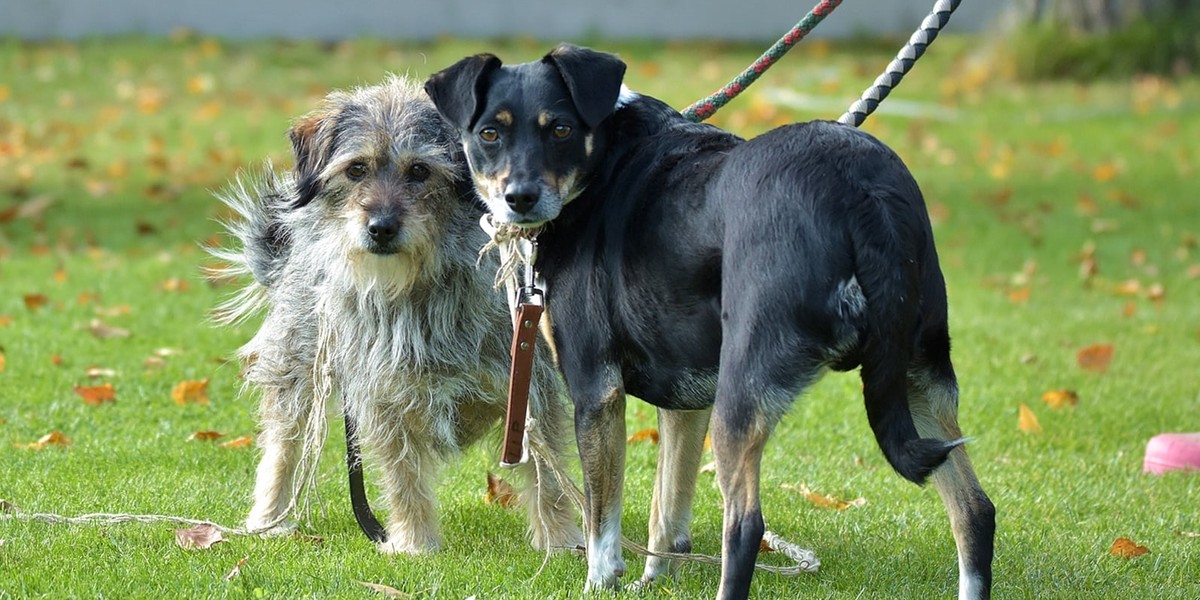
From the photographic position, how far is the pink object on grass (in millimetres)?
5766

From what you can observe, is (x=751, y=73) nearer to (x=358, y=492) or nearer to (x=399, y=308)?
(x=399, y=308)

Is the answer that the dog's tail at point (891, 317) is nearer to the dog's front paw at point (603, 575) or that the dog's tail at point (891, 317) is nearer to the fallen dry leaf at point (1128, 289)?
the dog's front paw at point (603, 575)

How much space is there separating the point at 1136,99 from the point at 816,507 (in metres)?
12.3

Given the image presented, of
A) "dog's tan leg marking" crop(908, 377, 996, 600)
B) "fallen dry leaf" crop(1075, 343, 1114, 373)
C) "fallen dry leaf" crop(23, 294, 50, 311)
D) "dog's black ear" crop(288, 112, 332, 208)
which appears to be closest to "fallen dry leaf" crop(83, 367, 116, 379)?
"fallen dry leaf" crop(23, 294, 50, 311)

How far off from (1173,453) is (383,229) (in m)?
3.46

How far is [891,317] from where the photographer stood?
11.2 ft

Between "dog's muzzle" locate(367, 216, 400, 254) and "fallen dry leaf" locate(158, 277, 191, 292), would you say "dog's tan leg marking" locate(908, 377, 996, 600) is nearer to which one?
"dog's muzzle" locate(367, 216, 400, 254)

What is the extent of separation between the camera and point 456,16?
1978 cm

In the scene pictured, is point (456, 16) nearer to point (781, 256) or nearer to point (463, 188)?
point (463, 188)

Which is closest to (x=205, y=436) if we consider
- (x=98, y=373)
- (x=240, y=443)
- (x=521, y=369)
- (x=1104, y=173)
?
(x=240, y=443)

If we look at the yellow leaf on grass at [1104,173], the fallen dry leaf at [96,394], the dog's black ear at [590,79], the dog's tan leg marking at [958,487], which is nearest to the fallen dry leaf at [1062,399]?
the dog's tan leg marking at [958,487]

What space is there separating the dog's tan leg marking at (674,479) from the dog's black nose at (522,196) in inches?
38.5

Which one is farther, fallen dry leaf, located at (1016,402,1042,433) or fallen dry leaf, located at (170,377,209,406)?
fallen dry leaf, located at (170,377,209,406)

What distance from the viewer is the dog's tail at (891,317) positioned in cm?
341
